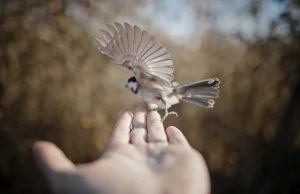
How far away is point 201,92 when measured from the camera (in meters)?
1.71

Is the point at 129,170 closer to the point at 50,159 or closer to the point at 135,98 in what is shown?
the point at 50,159

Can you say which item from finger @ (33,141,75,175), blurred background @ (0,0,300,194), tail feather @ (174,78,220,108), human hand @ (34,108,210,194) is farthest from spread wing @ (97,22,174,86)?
blurred background @ (0,0,300,194)

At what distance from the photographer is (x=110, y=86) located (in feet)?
11.5

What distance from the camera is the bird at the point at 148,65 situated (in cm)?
146

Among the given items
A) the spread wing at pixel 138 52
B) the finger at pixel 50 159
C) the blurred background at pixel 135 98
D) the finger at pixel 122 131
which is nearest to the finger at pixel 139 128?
the finger at pixel 122 131

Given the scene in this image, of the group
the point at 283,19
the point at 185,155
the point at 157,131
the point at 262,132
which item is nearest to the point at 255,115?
the point at 262,132

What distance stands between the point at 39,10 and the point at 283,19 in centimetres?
216

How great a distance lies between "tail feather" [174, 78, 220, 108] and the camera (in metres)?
1.69

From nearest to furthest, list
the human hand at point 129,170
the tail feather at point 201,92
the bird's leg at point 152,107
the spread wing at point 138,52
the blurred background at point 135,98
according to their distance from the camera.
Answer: the human hand at point 129,170 < the spread wing at point 138,52 < the tail feather at point 201,92 < the bird's leg at point 152,107 < the blurred background at point 135,98

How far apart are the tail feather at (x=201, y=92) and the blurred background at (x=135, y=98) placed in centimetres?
161

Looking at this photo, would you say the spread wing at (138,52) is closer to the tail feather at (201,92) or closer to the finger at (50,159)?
A: the tail feather at (201,92)

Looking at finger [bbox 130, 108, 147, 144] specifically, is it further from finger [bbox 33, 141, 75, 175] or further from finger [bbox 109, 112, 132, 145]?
finger [bbox 33, 141, 75, 175]

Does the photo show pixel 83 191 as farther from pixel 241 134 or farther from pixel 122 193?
pixel 241 134

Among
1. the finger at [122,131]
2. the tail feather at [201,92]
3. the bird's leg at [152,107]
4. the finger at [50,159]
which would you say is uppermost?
the tail feather at [201,92]
